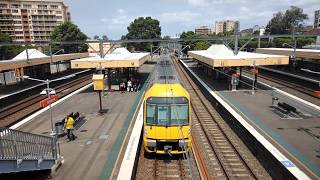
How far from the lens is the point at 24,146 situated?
1279 centimetres

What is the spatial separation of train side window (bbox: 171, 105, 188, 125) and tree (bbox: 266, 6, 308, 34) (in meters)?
123

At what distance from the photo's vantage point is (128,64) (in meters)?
35.2

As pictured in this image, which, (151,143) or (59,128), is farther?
(59,128)

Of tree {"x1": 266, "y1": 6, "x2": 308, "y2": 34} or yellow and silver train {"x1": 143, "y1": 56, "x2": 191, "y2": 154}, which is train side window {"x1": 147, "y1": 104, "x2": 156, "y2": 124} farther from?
tree {"x1": 266, "y1": 6, "x2": 308, "y2": 34}

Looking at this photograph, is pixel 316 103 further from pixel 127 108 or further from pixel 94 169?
pixel 94 169

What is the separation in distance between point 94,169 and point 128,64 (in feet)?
73.0

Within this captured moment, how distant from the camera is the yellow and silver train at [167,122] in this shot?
589 inches

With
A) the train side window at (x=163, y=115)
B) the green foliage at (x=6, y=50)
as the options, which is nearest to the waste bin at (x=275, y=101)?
the train side window at (x=163, y=115)

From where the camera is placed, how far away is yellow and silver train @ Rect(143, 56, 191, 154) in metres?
15.0

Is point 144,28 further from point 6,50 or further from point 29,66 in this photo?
point 29,66

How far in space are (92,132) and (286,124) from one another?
44.0ft

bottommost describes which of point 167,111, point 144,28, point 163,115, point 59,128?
point 59,128

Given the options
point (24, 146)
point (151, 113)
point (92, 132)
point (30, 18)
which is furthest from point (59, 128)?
point (30, 18)

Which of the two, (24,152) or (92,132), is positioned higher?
(24,152)
